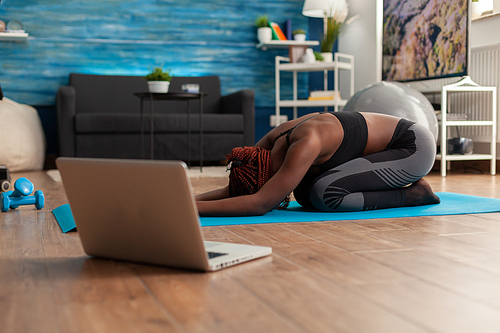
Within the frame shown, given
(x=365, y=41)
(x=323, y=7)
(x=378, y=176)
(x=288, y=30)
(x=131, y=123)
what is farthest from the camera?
(x=288, y=30)

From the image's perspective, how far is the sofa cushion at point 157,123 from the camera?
14.8 ft

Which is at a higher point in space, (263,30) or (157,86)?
(263,30)

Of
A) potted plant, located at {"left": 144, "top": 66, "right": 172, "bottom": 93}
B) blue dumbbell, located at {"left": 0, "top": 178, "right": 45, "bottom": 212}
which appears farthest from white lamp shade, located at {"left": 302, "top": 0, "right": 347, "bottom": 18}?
blue dumbbell, located at {"left": 0, "top": 178, "right": 45, "bottom": 212}

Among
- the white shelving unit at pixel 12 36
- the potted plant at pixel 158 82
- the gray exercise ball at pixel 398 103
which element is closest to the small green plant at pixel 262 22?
the potted plant at pixel 158 82

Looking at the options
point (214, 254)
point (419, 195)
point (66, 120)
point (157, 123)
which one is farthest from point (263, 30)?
point (214, 254)

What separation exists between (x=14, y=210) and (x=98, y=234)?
3.74 ft

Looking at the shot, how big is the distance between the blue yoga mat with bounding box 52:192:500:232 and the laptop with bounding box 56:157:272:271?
507 mm

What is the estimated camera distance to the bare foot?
2094 mm

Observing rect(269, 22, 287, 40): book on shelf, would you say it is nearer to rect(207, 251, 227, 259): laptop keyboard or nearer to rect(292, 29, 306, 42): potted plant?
rect(292, 29, 306, 42): potted plant

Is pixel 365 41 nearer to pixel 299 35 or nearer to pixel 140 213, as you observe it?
pixel 299 35

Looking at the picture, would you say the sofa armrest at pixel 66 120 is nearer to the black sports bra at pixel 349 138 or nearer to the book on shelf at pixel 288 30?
the book on shelf at pixel 288 30

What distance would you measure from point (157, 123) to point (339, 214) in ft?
9.62

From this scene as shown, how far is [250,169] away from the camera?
188 centimetres

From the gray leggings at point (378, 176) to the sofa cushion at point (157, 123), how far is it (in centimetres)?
279
